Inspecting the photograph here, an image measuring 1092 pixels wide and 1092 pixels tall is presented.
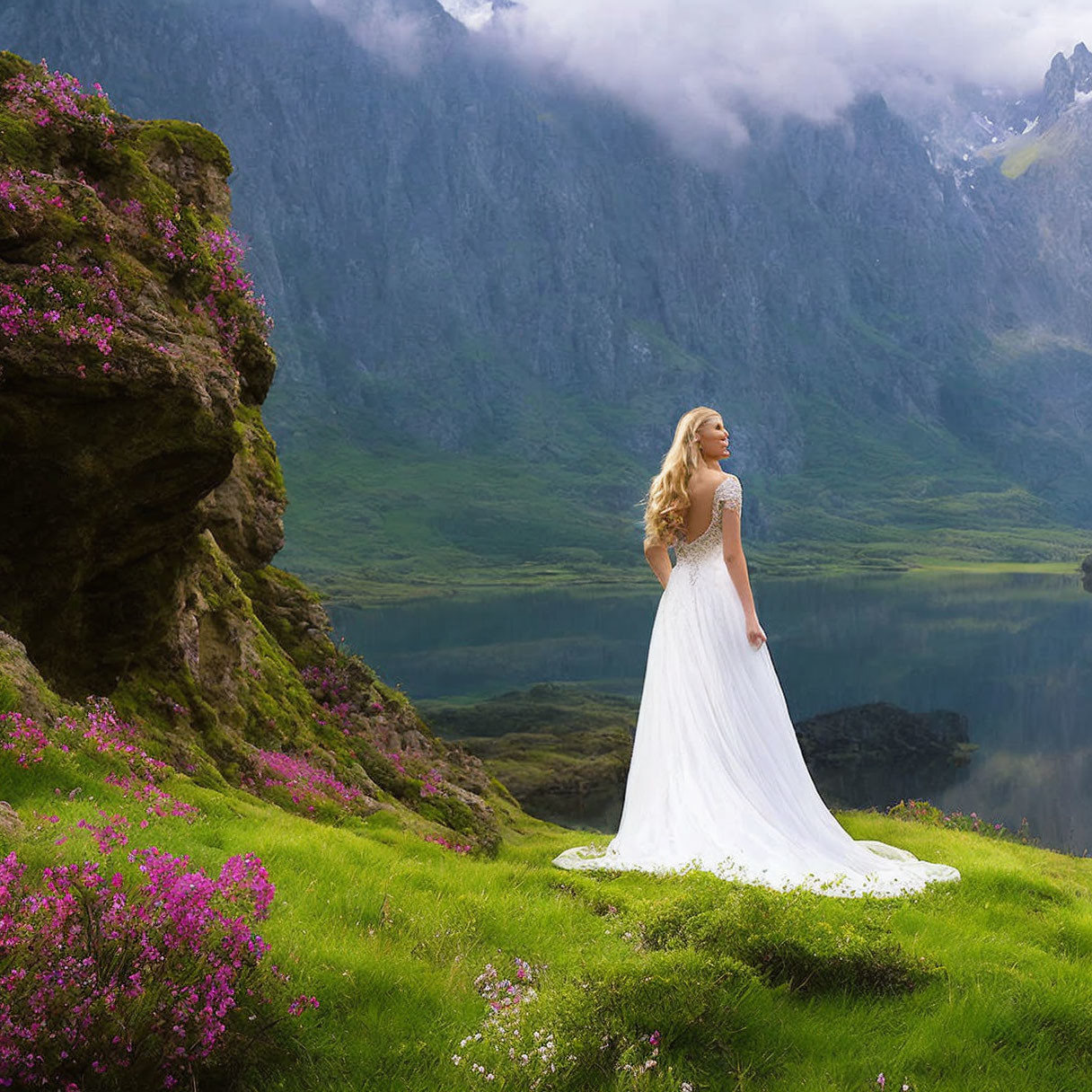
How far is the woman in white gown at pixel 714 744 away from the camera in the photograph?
1140 centimetres

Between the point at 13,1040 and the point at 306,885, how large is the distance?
315cm

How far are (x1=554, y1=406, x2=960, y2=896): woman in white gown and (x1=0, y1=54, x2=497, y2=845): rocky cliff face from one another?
3.18 meters

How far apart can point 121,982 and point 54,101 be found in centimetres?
975

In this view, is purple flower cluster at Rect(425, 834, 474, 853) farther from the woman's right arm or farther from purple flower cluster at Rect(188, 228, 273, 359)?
purple flower cluster at Rect(188, 228, 273, 359)

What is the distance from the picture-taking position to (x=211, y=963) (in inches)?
193

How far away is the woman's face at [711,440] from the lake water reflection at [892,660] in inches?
1499

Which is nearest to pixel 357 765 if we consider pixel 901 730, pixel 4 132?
pixel 4 132

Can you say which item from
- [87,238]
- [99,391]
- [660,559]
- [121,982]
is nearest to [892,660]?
[660,559]

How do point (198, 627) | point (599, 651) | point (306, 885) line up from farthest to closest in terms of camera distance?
point (599, 651)
point (198, 627)
point (306, 885)

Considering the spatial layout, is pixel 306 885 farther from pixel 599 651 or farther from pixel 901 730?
pixel 599 651

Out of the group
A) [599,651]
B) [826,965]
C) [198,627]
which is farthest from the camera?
[599,651]

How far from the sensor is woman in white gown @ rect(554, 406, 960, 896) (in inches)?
449

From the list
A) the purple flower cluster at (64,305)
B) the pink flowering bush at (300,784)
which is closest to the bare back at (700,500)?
the pink flowering bush at (300,784)

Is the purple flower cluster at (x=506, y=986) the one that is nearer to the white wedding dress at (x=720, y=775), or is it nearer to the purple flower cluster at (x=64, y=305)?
the white wedding dress at (x=720, y=775)
